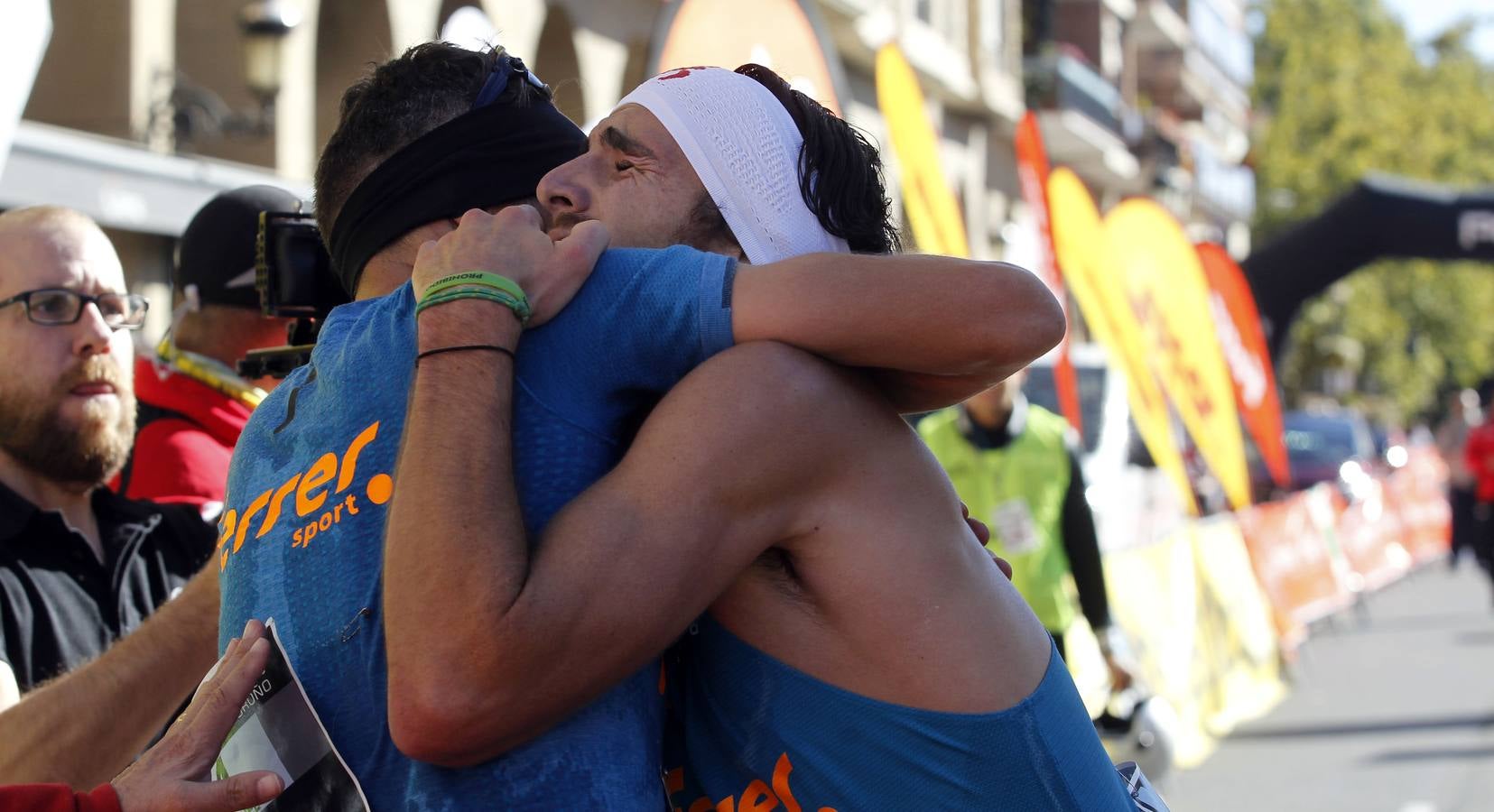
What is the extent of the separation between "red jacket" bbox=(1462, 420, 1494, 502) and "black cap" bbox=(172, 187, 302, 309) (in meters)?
13.3

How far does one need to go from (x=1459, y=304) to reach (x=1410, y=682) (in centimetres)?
4129

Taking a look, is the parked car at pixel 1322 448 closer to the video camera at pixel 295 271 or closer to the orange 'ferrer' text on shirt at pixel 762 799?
the video camera at pixel 295 271

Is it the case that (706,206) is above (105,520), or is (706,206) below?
above

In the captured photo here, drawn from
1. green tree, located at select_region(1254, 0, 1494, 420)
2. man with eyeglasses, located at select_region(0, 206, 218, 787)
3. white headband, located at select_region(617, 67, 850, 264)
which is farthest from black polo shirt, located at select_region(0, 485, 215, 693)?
green tree, located at select_region(1254, 0, 1494, 420)

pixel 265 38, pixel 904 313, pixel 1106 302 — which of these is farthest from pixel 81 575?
pixel 1106 302

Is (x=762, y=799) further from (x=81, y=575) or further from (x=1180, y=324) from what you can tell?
(x=1180, y=324)

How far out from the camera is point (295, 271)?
249 centimetres

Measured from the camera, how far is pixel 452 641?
1653 millimetres

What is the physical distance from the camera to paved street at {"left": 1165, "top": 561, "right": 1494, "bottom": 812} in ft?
27.1

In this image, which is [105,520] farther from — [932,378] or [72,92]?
[72,92]

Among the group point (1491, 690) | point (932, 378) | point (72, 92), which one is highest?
point (932, 378)

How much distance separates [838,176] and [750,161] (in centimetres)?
12

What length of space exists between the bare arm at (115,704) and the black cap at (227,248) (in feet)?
4.26

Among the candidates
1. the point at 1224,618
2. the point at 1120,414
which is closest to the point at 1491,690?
the point at 1224,618
